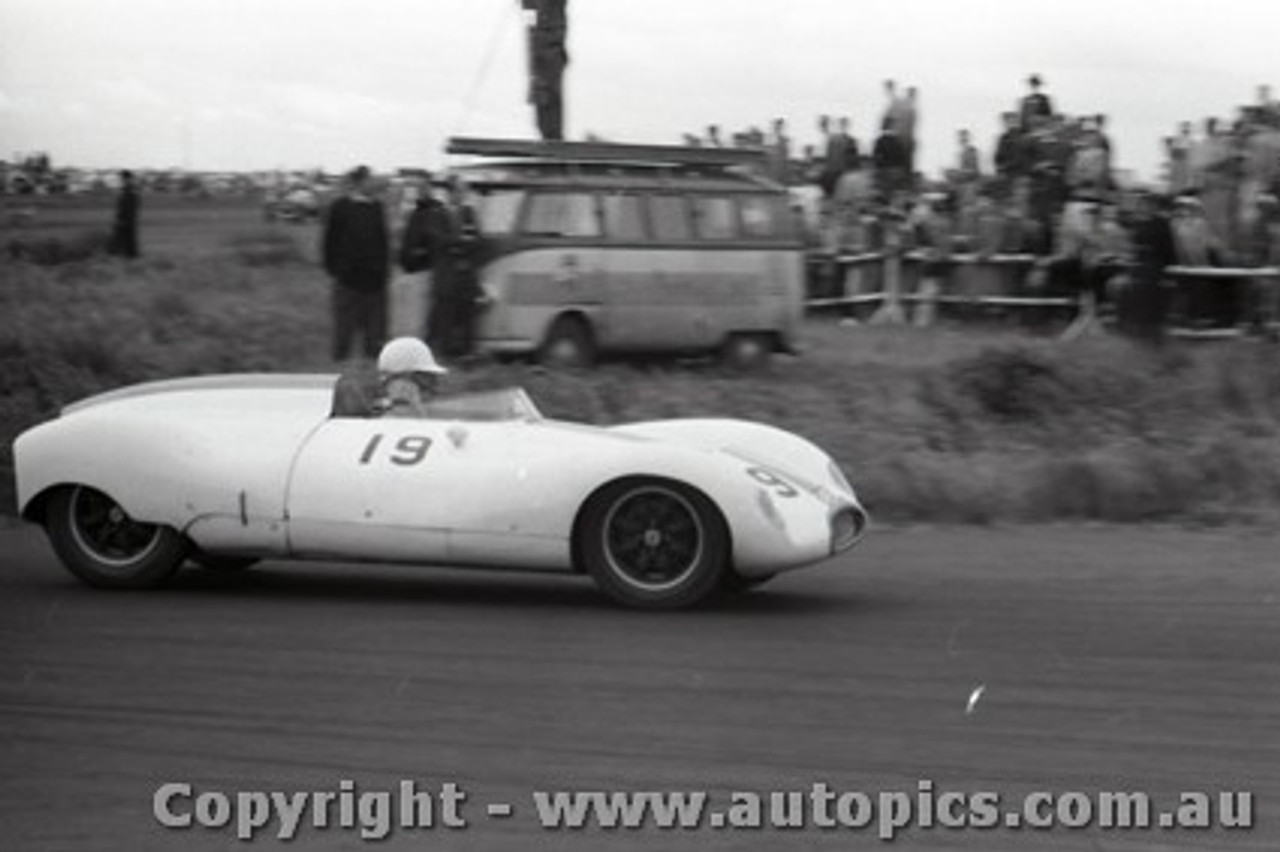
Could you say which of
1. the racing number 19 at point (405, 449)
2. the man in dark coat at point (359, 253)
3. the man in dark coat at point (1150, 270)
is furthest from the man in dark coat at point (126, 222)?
the racing number 19 at point (405, 449)

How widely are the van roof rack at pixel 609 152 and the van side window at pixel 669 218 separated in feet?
1.03

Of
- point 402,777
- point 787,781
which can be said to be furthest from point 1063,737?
point 402,777

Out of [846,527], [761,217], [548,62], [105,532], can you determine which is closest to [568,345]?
[761,217]

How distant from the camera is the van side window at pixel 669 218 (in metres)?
17.5

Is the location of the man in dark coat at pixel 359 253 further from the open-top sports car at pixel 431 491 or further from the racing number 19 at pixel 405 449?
the racing number 19 at pixel 405 449

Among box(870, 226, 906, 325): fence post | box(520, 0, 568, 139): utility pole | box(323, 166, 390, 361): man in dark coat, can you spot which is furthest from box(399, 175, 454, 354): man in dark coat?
box(870, 226, 906, 325): fence post

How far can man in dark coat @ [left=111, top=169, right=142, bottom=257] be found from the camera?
2028cm

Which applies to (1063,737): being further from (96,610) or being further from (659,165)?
(659,165)

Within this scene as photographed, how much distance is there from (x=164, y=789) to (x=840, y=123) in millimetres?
15596

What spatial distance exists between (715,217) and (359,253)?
267 centimetres

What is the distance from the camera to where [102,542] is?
32.4ft

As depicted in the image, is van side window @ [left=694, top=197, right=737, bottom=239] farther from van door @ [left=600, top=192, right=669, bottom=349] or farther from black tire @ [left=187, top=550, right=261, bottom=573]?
black tire @ [left=187, top=550, right=261, bottom=573]

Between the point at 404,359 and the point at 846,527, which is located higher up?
the point at 404,359

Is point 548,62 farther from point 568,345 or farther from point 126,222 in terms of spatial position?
point 126,222
